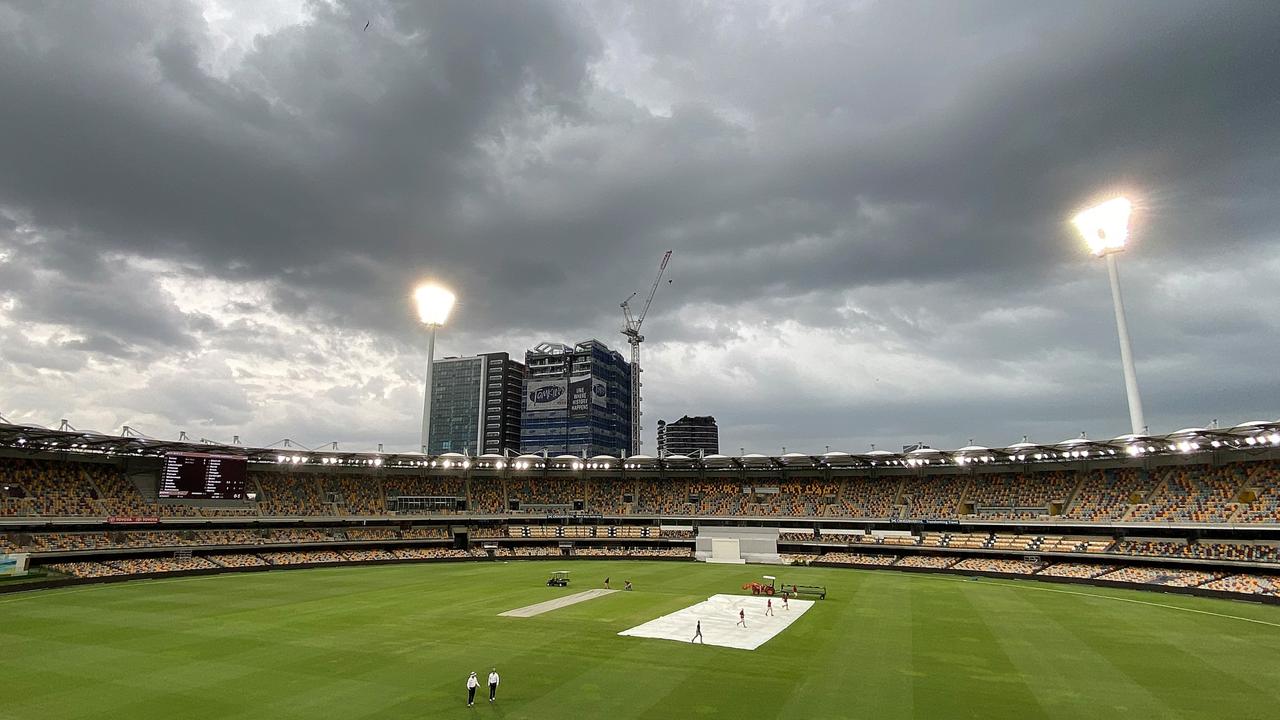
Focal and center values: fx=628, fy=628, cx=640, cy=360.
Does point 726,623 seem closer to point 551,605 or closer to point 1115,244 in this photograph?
point 551,605

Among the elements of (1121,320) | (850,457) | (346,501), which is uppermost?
(1121,320)

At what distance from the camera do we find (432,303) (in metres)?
85.8

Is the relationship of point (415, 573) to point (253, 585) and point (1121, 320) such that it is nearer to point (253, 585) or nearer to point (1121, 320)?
point (253, 585)

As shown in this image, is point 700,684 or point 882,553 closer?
point 700,684

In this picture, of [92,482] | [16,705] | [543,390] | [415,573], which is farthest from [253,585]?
[543,390]

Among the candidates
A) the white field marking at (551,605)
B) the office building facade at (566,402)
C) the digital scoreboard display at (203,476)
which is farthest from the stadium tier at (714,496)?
the office building facade at (566,402)

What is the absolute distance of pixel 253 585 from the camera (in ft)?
186

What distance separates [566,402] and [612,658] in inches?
5868

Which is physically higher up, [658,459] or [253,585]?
[658,459]

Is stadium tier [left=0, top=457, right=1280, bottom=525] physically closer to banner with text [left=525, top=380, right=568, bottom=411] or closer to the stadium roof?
the stadium roof

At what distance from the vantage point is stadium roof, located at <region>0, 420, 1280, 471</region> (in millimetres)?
55562

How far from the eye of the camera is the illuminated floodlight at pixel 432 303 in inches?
3356

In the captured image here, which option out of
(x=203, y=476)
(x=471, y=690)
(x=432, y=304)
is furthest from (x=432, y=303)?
A: (x=471, y=690)

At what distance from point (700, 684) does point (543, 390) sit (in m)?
156
